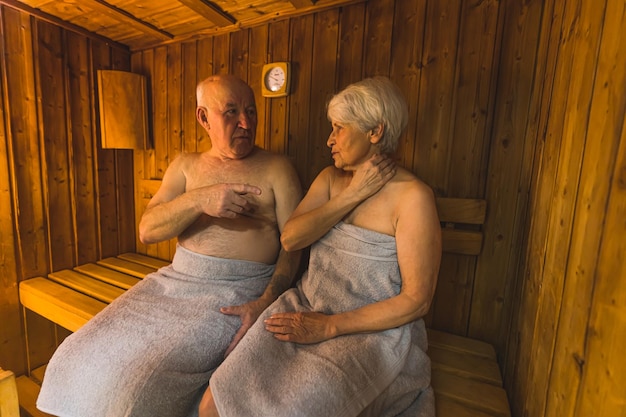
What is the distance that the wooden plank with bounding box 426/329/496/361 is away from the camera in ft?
4.71

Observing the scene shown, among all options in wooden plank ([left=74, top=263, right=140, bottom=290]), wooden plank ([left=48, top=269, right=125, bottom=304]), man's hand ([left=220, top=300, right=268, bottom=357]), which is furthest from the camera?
wooden plank ([left=74, top=263, right=140, bottom=290])

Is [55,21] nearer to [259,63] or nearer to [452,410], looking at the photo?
[259,63]

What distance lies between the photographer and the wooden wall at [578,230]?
0.58 meters

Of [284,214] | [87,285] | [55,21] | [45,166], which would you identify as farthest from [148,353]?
[55,21]

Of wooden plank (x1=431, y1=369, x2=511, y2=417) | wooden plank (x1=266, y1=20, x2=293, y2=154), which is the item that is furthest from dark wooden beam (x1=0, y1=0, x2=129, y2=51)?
wooden plank (x1=431, y1=369, x2=511, y2=417)

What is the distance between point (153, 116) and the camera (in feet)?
8.08

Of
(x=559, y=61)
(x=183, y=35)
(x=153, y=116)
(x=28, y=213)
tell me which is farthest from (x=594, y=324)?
(x=28, y=213)

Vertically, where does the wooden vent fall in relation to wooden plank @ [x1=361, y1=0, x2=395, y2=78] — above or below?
below

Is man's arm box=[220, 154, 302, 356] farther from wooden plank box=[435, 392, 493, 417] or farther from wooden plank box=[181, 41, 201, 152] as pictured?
wooden plank box=[181, 41, 201, 152]

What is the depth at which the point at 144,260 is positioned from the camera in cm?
250

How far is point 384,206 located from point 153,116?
6.85ft

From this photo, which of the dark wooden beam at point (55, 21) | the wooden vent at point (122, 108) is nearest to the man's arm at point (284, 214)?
the wooden vent at point (122, 108)

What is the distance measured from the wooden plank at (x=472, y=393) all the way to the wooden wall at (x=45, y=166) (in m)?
2.50

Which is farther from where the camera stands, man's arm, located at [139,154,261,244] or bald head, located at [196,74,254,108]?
bald head, located at [196,74,254,108]
